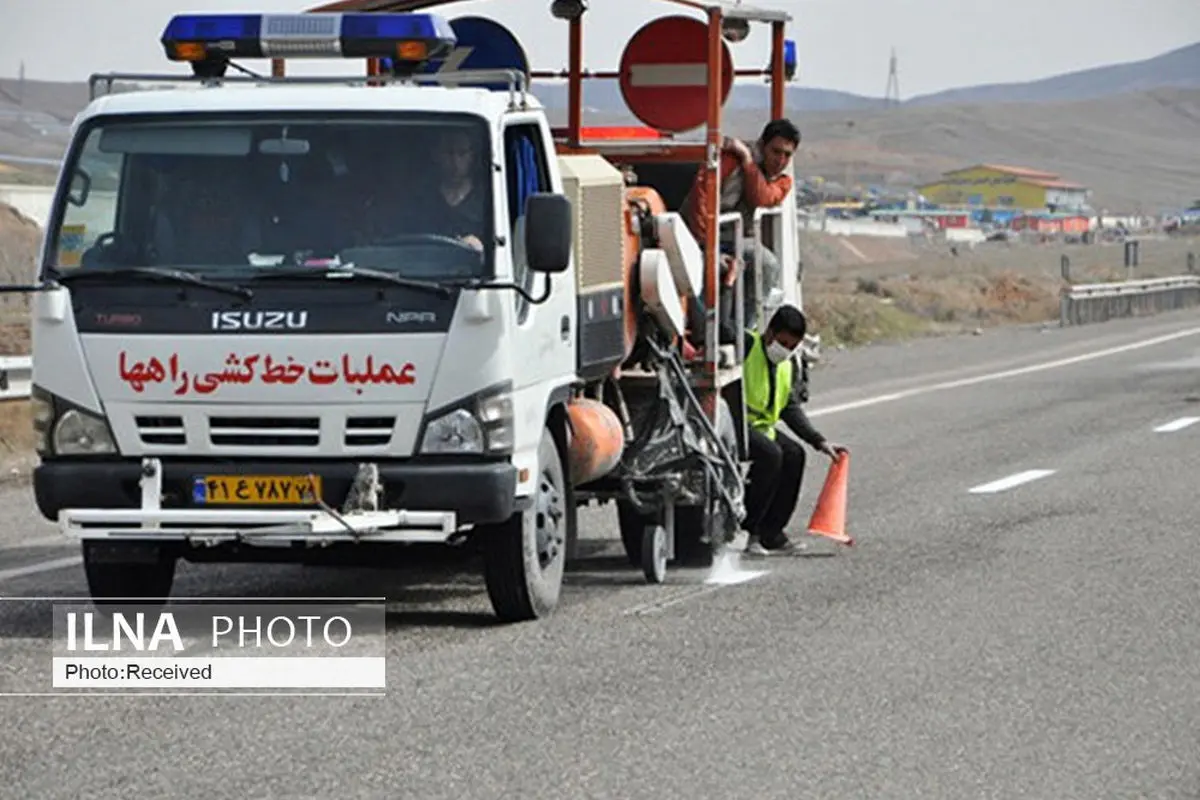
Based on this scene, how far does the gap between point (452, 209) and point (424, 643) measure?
1.75 metres

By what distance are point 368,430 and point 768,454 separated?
4.16m

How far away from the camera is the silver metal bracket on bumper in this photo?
1051 centimetres

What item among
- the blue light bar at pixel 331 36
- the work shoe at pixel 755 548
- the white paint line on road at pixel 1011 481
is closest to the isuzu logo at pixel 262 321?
the blue light bar at pixel 331 36

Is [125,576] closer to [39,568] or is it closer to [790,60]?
[39,568]

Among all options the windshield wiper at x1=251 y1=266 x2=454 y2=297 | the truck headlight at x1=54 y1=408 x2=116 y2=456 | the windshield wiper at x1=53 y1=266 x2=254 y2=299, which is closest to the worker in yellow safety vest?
the windshield wiper at x1=251 y1=266 x2=454 y2=297

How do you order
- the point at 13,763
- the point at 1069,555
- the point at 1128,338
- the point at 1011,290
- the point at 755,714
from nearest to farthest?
the point at 13,763 < the point at 755,714 < the point at 1069,555 < the point at 1128,338 < the point at 1011,290

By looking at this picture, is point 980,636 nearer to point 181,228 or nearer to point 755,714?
point 755,714

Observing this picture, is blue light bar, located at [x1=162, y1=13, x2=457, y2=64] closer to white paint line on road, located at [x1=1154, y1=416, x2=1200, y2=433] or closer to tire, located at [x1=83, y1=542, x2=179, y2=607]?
tire, located at [x1=83, y1=542, x2=179, y2=607]

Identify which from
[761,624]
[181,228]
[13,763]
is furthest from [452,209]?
[13,763]

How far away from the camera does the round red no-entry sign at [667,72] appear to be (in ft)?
48.0

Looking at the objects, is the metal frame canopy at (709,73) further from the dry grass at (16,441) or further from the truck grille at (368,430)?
the dry grass at (16,441)

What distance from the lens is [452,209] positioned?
1098 centimetres

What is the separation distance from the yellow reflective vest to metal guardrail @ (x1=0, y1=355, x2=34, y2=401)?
6.78 m

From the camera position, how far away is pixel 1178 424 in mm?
24859
